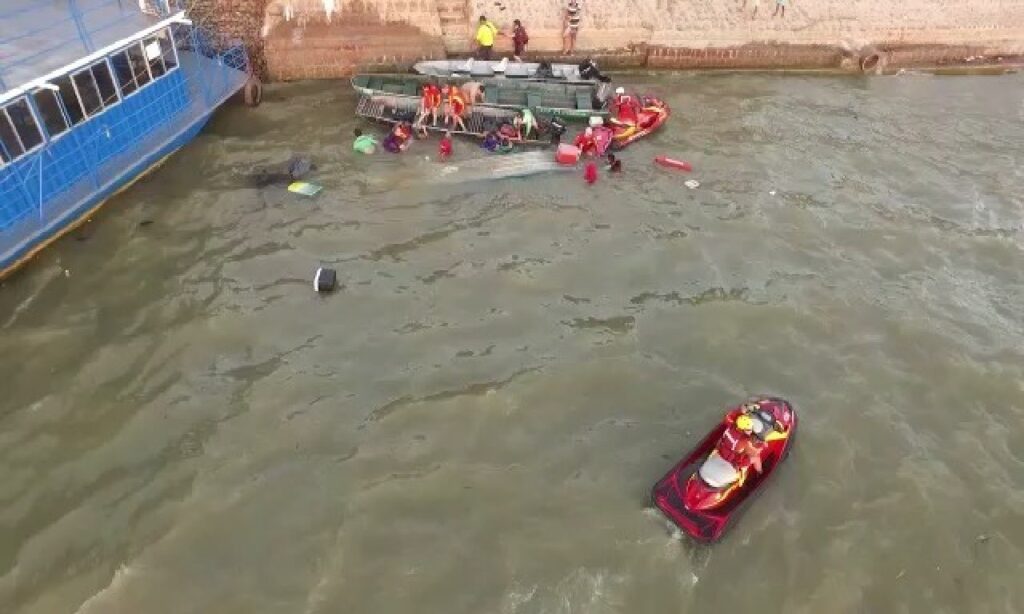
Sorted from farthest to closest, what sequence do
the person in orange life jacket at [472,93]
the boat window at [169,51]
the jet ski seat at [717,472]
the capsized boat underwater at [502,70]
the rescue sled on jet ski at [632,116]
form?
the capsized boat underwater at [502,70], the person in orange life jacket at [472,93], the rescue sled on jet ski at [632,116], the boat window at [169,51], the jet ski seat at [717,472]

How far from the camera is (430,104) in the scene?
21.4m

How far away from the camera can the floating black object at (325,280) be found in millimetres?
15789

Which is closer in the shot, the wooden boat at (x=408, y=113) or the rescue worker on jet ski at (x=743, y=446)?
the rescue worker on jet ski at (x=743, y=446)

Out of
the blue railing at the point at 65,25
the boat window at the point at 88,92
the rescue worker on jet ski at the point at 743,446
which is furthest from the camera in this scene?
the boat window at the point at 88,92

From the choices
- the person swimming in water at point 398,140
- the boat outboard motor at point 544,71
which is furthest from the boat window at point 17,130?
the boat outboard motor at point 544,71

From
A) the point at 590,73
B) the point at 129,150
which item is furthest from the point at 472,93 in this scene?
the point at 129,150

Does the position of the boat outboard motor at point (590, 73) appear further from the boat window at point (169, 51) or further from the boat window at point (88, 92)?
the boat window at point (88, 92)

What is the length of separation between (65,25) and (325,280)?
31.3 ft

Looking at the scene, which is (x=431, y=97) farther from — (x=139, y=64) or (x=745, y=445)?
(x=745, y=445)

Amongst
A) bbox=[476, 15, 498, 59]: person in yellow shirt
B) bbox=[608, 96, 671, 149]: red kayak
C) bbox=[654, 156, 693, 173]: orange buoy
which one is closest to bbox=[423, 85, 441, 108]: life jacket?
bbox=[476, 15, 498, 59]: person in yellow shirt

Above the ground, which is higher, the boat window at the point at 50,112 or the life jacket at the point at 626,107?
the boat window at the point at 50,112

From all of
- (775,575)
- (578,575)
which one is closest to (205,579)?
(578,575)

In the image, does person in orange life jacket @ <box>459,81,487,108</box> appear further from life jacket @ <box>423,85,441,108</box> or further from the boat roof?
the boat roof

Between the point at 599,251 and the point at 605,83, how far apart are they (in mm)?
8429
